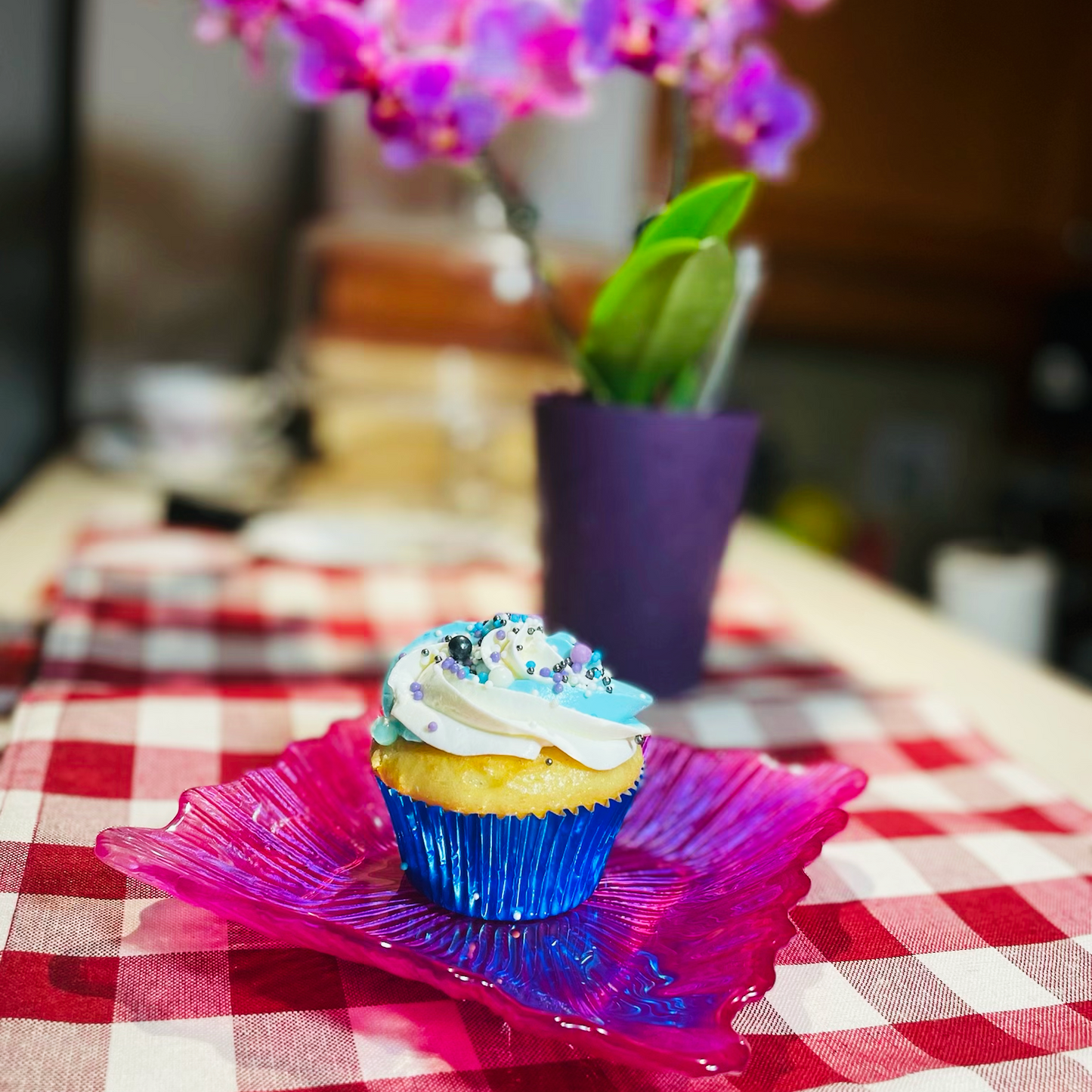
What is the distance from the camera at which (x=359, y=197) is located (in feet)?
5.40

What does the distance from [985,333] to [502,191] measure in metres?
1.76

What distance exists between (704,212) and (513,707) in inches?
11.6

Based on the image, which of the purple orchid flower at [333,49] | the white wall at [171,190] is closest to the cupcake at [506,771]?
the purple orchid flower at [333,49]

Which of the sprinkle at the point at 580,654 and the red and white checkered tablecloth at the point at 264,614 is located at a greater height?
the sprinkle at the point at 580,654

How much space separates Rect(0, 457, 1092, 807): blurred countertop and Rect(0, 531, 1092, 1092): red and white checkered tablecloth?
0.43ft

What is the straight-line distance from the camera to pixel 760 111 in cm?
71

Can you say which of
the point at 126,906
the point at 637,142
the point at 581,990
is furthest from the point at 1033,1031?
the point at 637,142

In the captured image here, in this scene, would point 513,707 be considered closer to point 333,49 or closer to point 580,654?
point 580,654

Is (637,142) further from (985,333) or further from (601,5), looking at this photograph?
(601,5)

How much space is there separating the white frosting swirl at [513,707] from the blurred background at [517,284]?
1.63ft

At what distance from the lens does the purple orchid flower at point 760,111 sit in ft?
2.31

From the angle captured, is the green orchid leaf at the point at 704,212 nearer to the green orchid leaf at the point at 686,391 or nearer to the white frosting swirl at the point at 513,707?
the green orchid leaf at the point at 686,391

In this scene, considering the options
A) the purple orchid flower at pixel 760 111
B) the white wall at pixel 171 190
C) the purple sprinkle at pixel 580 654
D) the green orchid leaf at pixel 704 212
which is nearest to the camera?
the purple sprinkle at pixel 580 654

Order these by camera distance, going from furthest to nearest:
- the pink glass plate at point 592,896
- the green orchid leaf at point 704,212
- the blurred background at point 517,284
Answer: the blurred background at point 517,284
the green orchid leaf at point 704,212
the pink glass plate at point 592,896
